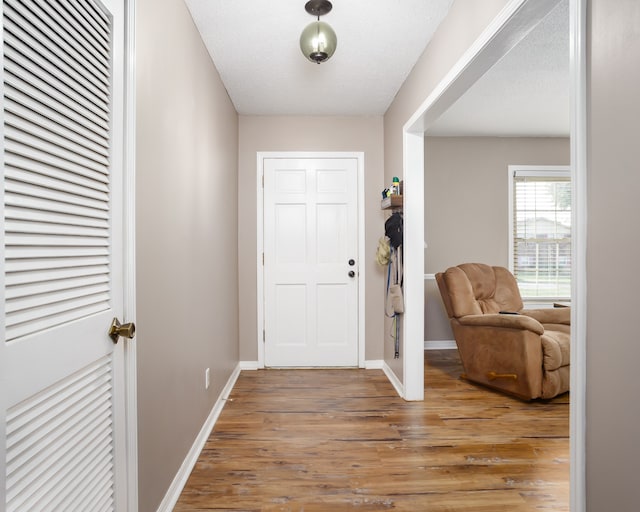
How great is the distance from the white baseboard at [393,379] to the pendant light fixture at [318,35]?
2.47 m

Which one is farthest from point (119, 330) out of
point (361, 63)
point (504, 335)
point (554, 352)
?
point (554, 352)

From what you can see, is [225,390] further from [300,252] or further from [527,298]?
[527,298]

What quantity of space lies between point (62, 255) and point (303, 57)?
7.58 feet

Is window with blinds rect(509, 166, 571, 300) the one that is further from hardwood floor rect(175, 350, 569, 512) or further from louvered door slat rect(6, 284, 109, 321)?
louvered door slat rect(6, 284, 109, 321)

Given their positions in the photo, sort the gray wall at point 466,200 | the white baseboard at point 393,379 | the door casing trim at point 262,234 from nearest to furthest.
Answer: the white baseboard at point 393,379, the door casing trim at point 262,234, the gray wall at point 466,200

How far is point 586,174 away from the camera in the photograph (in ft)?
3.72

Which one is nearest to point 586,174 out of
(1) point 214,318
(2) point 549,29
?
(2) point 549,29

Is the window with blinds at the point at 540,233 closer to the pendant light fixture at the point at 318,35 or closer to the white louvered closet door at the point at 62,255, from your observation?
the pendant light fixture at the point at 318,35

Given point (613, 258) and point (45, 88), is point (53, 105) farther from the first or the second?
point (613, 258)

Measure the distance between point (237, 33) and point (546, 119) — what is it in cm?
326

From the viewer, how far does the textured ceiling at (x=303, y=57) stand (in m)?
2.26

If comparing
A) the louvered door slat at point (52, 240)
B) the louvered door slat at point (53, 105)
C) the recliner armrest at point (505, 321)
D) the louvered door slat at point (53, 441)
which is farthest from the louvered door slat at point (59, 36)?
the recliner armrest at point (505, 321)

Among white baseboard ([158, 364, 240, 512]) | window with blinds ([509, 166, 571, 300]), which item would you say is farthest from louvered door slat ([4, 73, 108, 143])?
window with blinds ([509, 166, 571, 300])

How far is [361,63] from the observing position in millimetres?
2912
